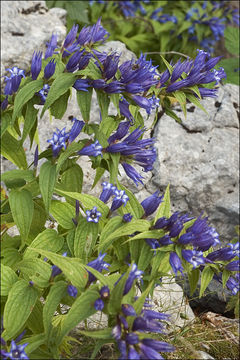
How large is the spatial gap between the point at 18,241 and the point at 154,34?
4801 millimetres

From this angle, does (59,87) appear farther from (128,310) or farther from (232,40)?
(232,40)

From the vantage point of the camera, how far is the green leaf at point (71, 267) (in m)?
2.27

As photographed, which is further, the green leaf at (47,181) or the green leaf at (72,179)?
the green leaf at (72,179)

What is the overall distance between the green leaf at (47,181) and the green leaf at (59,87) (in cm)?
28

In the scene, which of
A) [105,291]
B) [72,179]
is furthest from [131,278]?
[72,179]

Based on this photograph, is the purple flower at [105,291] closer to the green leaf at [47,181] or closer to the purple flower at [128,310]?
the purple flower at [128,310]

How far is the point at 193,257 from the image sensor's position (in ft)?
7.73

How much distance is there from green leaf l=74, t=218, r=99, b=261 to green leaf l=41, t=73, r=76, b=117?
0.59 metres

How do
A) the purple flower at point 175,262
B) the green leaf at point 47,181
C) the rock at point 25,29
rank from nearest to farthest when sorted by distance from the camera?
the purple flower at point 175,262 < the green leaf at point 47,181 < the rock at point 25,29

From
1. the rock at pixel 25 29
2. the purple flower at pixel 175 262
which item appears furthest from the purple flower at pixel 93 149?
the rock at pixel 25 29

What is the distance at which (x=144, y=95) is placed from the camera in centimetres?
287

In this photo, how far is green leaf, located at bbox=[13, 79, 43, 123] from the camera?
2.50 metres

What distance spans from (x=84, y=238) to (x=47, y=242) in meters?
0.21

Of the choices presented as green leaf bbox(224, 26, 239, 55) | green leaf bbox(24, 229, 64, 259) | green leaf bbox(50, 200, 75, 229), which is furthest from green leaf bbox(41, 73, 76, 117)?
green leaf bbox(224, 26, 239, 55)
